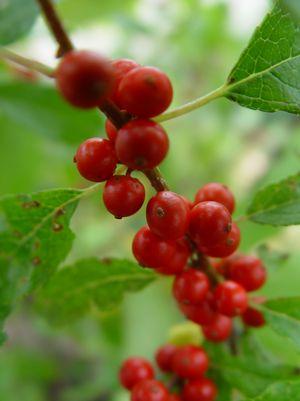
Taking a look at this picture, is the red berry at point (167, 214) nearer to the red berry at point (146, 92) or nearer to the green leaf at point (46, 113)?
the red berry at point (146, 92)

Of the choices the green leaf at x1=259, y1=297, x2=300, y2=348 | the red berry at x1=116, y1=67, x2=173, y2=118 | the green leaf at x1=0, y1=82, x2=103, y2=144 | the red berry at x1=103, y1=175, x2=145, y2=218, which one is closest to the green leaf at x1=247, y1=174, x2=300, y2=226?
the green leaf at x1=259, y1=297, x2=300, y2=348

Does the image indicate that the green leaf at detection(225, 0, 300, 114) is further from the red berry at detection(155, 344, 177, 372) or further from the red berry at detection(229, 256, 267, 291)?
the red berry at detection(155, 344, 177, 372)

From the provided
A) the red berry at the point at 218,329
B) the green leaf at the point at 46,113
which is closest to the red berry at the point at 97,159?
the red berry at the point at 218,329

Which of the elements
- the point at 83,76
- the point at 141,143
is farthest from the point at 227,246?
the point at 83,76

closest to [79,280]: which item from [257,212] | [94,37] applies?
[257,212]

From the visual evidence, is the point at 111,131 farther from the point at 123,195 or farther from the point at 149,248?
the point at 149,248

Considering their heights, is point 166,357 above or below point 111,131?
below
